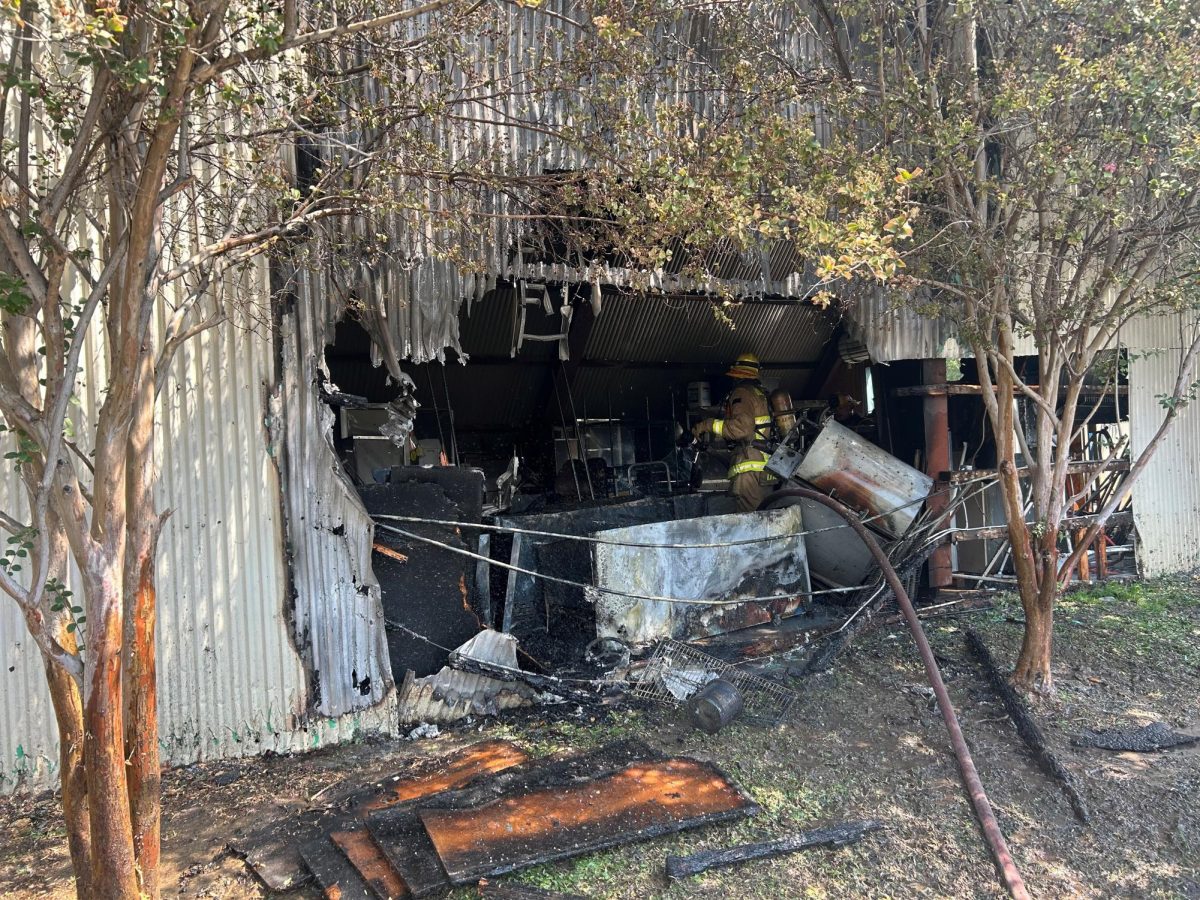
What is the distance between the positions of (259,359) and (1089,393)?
9485 millimetres

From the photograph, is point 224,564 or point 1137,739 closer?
point 224,564

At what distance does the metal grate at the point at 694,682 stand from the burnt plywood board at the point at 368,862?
103 inches

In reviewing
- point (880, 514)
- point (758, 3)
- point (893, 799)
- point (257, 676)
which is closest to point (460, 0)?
point (758, 3)

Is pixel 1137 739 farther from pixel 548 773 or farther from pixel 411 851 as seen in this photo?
pixel 411 851

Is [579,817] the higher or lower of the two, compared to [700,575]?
lower

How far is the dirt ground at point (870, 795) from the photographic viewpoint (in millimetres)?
4129

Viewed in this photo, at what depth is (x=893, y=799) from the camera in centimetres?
493

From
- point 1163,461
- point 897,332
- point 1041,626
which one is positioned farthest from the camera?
point 1163,461

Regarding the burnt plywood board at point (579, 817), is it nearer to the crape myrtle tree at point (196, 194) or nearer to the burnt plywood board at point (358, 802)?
the burnt plywood board at point (358, 802)

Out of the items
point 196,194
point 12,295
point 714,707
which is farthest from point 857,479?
point 12,295

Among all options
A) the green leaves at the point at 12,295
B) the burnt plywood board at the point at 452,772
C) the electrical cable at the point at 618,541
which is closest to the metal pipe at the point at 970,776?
the electrical cable at the point at 618,541

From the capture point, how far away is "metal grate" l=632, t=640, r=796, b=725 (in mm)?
6262

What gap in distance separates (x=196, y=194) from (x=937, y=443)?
7.60 metres

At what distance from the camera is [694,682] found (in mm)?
6512
